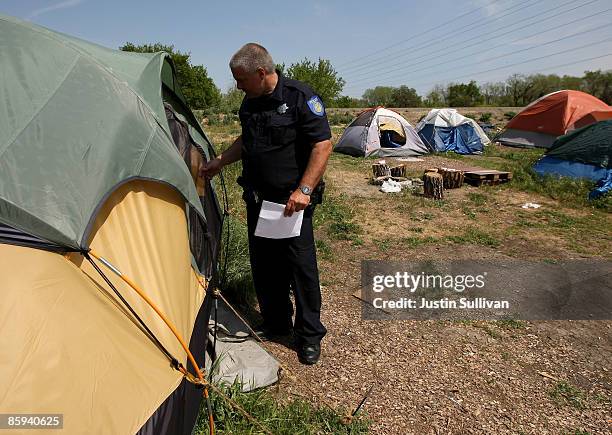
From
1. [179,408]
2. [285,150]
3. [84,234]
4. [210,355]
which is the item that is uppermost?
[285,150]

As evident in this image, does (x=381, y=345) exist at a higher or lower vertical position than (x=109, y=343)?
lower

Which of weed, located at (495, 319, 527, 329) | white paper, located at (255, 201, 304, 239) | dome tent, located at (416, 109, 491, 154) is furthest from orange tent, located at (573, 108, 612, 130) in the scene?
white paper, located at (255, 201, 304, 239)

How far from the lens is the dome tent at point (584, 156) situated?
8.20 meters

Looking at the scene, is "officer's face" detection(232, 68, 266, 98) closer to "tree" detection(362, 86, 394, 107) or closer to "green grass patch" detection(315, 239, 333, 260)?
"green grass patch" detection(315, 239, 333, 260)

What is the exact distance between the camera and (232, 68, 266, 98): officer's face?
2549 millimetres

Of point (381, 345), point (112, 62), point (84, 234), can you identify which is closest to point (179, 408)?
point (84, 234)

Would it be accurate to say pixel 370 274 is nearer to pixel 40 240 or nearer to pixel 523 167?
pixel 40 240

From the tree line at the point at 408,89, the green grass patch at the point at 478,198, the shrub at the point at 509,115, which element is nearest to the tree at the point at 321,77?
the tree line at the point at 408,89

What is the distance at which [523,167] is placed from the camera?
9.91 metres

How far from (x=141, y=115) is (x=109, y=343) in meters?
1.26

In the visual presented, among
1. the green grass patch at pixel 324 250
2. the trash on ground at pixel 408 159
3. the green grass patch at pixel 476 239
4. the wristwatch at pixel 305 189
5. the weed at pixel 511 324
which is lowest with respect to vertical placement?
the weed at pixel 511 324

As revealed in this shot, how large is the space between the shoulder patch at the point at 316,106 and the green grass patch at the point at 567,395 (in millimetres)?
2402

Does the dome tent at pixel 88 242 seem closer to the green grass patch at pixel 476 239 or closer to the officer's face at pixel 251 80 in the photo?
the officer's face at pixel 251 80

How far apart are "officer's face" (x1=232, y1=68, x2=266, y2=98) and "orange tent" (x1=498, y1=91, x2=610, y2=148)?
1355 centimetres
